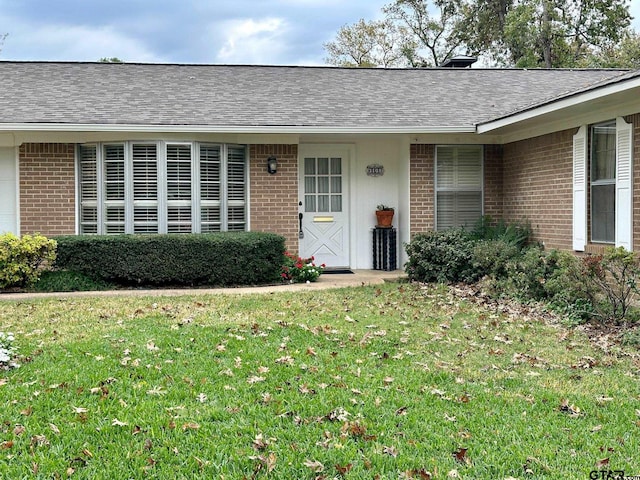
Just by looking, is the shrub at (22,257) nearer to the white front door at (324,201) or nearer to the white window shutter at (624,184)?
the white front door at (324,201)

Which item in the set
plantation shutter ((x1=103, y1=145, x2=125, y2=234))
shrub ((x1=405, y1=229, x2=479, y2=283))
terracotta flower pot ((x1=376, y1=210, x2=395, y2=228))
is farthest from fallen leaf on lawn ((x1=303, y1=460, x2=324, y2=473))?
terracotta flower pot ((x1=376, y1=210, x2=395, y2=228))

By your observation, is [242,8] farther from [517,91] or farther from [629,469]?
[629,469]

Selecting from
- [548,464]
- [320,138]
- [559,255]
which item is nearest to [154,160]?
[320,138]

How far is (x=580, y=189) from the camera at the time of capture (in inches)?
392

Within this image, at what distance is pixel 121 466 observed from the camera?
3760 mm

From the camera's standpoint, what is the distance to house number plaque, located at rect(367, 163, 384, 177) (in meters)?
13.0

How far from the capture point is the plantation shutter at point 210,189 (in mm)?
11617

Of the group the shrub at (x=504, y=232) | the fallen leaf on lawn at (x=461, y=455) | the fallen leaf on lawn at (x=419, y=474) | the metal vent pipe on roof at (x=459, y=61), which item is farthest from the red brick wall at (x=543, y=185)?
the fallen leaf on lawn at (x=419, y=474)

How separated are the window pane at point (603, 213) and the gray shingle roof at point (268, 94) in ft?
5.82

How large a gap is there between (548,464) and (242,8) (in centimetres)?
2999

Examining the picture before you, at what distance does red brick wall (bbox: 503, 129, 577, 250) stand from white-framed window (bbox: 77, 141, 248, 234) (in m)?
5.00

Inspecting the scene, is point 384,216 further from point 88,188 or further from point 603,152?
point 88,188

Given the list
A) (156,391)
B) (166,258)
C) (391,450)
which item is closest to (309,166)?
(166,258)

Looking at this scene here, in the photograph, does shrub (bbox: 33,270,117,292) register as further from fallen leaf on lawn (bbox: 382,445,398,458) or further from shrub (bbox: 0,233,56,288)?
fallen leaf on lawn (bbox: 382,445,398,458)
